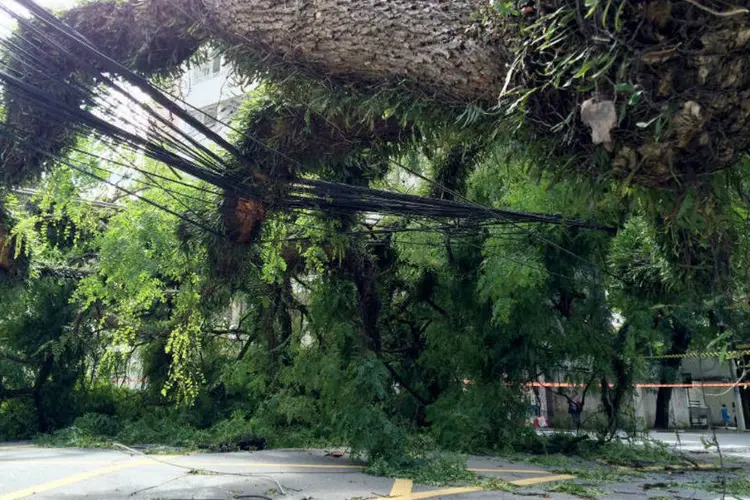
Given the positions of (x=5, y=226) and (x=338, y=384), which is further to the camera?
(x=338, y=384)

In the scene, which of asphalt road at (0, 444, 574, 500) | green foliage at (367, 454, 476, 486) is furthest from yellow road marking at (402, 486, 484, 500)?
green foliage at (367, 454, 476, 486)

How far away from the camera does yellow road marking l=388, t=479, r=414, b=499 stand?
19.1 feet

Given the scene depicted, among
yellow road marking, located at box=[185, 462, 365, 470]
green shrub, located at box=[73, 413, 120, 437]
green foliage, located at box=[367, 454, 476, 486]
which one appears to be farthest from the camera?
green shrub, located at box=[73, 413, 120, 437]

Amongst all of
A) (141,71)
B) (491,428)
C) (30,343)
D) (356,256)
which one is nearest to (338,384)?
(356,256)

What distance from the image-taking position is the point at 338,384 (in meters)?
8.21

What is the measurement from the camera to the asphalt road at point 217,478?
5.69 meters

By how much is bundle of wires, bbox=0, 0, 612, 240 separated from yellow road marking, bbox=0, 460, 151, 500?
325cm

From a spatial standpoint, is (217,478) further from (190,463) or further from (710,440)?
(710,440)

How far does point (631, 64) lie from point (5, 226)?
5771 millimetres

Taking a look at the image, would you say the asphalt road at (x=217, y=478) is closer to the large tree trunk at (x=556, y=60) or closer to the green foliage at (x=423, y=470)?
the green foliage at (x=423, y=470)

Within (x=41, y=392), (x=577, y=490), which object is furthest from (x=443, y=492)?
(x=41, y=392)

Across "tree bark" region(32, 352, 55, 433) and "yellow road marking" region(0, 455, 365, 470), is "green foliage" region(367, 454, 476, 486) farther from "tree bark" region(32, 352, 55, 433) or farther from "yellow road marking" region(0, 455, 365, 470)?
"tree bark" region(32, 352, 55, 433)

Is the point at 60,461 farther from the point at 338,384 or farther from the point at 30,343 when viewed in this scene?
the point at 30,343

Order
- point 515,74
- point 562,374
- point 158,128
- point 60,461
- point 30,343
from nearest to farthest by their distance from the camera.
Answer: point 515,74, point 158,128, point 60,461, point 562,374, point 30,343
